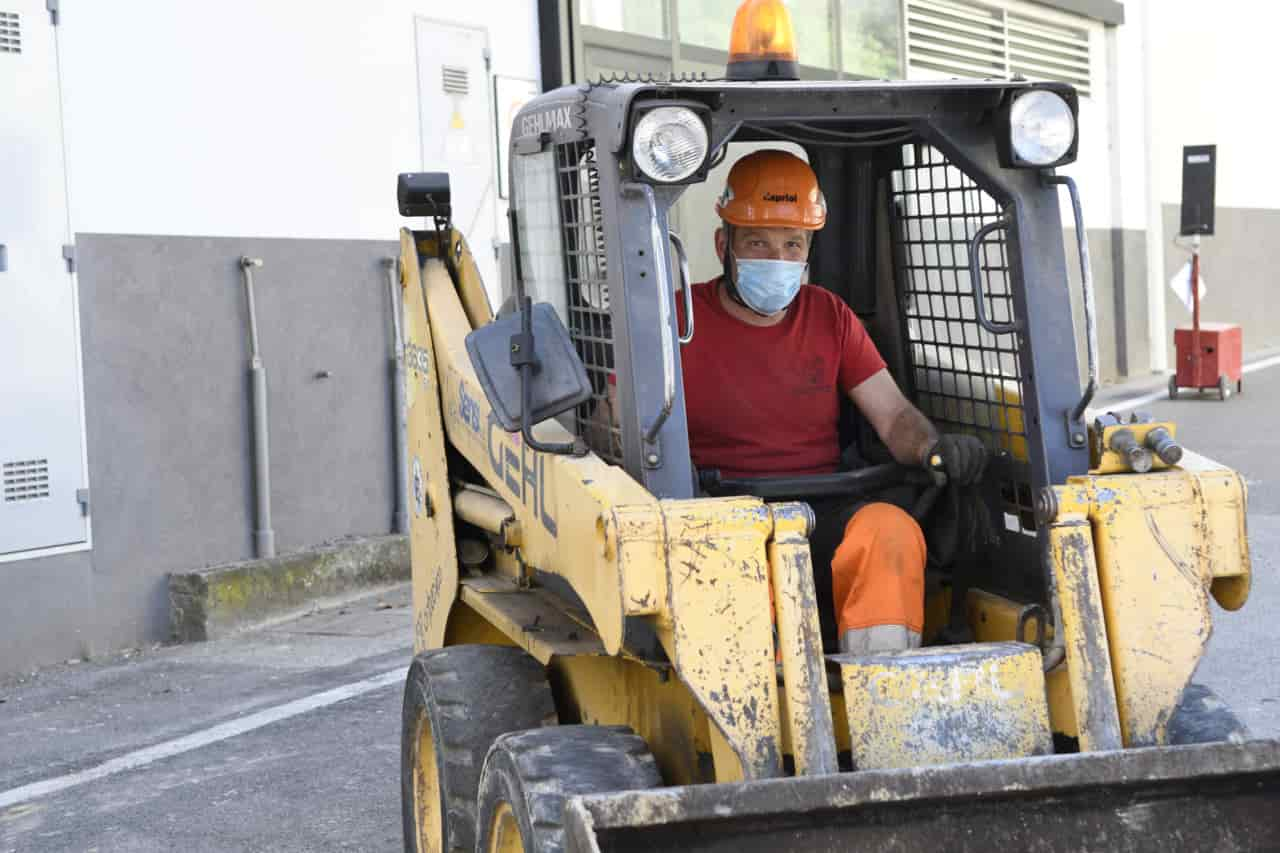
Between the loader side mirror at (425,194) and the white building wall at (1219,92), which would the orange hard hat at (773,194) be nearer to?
the loader side mirror at (425,194)

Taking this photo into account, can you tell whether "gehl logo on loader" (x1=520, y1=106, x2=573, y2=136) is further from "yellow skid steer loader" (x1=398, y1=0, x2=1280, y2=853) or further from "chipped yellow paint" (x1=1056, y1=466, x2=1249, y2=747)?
"chipped yellow paint" (x1=1056, y1=466, x2=1249, y2=747)

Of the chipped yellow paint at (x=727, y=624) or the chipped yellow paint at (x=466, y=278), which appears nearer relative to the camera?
the chipped yellow paint at (x=727, y=624)

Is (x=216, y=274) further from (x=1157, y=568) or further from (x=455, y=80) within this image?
(x=1157, y=568)

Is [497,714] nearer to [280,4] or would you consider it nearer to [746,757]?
[746,757]

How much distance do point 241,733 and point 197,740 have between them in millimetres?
172

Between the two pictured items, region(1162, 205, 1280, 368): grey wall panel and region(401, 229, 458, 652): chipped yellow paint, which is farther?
region(1162, 205, 1280, 368): grey wall panel

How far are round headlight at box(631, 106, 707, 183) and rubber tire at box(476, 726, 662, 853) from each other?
1.19m

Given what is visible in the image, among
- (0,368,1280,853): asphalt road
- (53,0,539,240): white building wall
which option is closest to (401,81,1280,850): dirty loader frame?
(0,368,1280,853): asphalt road

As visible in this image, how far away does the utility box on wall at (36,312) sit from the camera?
8.59 metres

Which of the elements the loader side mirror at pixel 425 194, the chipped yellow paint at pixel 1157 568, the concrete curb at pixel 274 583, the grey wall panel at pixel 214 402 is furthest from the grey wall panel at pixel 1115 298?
the chipped yellow paint at pixel 1157 568

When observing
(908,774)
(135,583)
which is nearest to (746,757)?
(908,774)

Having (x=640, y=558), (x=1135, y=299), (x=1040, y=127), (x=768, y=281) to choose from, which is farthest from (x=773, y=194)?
(x=1135, y=299)

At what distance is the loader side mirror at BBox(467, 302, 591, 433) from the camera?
13.2ft

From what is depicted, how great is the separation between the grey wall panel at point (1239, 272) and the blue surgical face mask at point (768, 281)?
18.2 m
